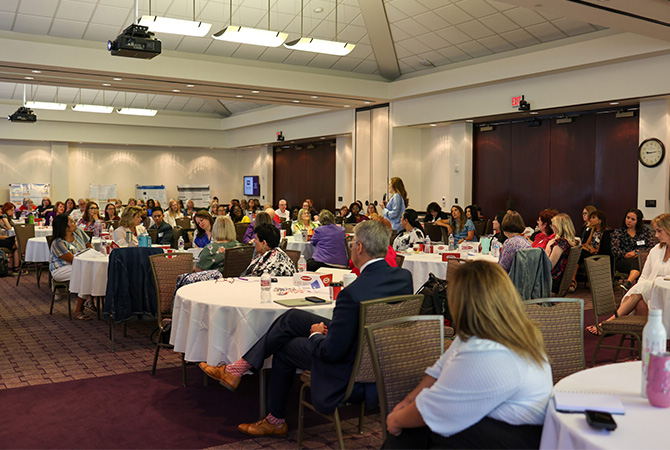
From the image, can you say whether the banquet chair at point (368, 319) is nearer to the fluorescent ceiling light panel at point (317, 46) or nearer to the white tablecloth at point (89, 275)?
the white tablecloth at point (89, 275)

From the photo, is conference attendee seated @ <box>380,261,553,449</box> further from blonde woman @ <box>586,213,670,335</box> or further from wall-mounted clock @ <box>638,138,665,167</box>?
wall-mounted clock @ <box>638,138,665,167</box>

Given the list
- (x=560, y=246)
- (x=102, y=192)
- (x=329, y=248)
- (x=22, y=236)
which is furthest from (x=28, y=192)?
(x=560, y=246)

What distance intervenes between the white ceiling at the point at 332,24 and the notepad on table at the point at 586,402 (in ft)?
28.3

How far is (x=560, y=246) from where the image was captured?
293 inches

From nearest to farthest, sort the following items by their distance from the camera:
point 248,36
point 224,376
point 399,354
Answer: point 399,354 → point 224,376 → point 248,36

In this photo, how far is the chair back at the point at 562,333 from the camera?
3.11 m

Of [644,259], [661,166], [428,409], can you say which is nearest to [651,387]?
[428,409]

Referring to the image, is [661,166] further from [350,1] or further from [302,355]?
[302,355]

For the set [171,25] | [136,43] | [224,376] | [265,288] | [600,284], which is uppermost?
[171,25]

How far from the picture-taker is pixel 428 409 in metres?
2.14

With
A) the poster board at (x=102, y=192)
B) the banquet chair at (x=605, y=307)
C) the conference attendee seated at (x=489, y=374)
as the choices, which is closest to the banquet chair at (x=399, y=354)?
the conference attendee seated at (x=489, y=374)

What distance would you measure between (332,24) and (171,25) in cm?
431

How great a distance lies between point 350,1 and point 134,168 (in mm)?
13020

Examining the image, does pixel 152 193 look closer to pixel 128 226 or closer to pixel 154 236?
pixel 154 236
